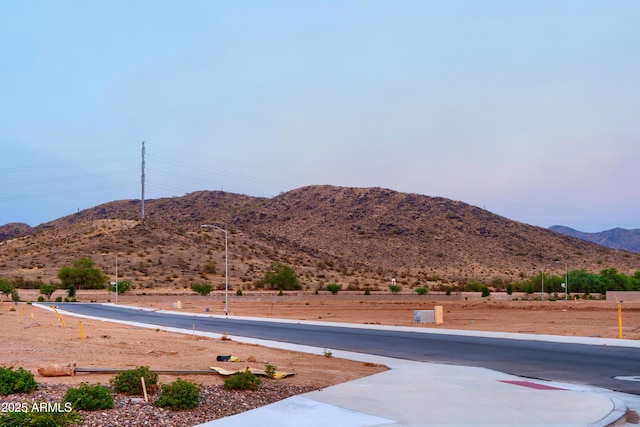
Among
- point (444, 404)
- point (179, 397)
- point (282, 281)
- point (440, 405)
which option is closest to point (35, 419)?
point (179, 397)

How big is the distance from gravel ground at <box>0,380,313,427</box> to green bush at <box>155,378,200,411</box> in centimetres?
11

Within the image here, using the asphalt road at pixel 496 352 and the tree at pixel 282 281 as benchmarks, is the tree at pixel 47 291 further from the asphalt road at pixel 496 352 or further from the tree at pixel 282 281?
the asphalt road at pixel 496 352

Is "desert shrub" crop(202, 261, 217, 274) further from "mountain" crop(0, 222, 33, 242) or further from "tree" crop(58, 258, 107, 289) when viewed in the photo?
Answer: "mountain" crop(0, 222, 33, 242)

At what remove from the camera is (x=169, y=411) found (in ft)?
33.5

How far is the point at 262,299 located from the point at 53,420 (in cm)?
6763

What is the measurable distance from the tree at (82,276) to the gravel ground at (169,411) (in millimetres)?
78837

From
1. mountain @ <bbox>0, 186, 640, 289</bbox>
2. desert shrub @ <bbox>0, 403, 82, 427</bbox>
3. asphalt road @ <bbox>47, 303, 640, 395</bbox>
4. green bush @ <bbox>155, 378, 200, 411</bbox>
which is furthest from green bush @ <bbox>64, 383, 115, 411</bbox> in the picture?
mountain @ <bbox>0, 186, 640, 289</bbox>

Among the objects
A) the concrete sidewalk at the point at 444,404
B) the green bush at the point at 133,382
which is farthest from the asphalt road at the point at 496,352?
the green bush at the point at 133,382

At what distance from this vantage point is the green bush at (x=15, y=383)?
10906mm

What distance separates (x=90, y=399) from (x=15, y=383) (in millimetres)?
1944

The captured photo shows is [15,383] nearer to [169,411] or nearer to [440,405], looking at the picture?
[169,411]

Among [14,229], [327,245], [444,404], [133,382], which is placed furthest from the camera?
[14,229]

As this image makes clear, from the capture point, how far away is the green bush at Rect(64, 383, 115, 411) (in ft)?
32.4

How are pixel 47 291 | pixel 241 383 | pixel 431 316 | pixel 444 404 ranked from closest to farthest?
pixel 444 404
pixel 241 383
pixel 431 316
pixel 47 291
